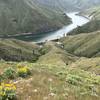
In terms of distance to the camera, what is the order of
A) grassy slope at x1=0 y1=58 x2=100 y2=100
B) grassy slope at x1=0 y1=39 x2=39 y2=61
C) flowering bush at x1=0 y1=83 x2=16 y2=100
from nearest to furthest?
1. flowering bush at x1=0 y1=83 x2=16 y2=100
2. grassy slope at x1=0 y1=58 x2=100 y2=100
3. grassy slope at x1=0 y1=39 x2=39 y2=61

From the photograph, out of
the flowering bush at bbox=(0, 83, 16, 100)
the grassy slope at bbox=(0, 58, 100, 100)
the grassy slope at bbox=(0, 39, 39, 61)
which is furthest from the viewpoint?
the grassy slope at bbox=(0, 39, 39, 61)

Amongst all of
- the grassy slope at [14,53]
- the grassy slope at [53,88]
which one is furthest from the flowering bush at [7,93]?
the grassy slope at [14,53]

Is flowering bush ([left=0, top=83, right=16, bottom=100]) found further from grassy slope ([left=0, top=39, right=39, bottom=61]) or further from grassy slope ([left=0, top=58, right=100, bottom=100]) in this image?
grassy slope ([left=0, top=39, right=39, bottom=61])

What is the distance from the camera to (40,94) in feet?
44.3

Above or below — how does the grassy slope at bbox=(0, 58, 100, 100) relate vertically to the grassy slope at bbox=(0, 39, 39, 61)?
below

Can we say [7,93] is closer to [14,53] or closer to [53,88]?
[53,88]

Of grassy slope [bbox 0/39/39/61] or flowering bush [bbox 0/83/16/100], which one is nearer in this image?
flowering bush [bbox 0/83/16/100]

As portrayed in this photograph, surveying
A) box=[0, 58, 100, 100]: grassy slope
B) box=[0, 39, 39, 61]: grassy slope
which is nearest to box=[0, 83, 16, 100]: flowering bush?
box=[0, 58, 100, 100]: grassy slope

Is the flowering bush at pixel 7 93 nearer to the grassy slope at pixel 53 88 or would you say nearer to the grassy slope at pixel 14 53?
the grassy slope at pixel 53 88

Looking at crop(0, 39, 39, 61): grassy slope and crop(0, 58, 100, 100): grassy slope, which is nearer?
crop(0, 58, 100, 100): grassy slope

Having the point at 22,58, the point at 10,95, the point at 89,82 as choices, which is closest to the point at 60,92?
the point at 10,95

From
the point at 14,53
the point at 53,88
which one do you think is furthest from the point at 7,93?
the point at 14,53

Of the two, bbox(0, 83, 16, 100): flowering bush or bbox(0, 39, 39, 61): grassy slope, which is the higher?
bbox(0, 39, 39, 61): grassy slope

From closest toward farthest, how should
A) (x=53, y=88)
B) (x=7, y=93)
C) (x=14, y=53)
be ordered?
1. (x=7, y=93)
2. (x=53, y=88)
3. (x=14, y=53)
